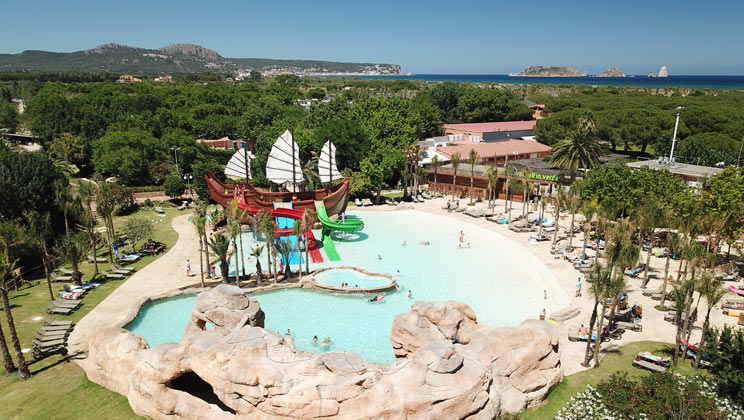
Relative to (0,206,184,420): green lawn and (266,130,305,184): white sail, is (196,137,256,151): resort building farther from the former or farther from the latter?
(0,206,184,420): green lawn

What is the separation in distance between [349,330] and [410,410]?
10.6 metres

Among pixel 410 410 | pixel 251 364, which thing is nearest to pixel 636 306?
pixel 410 410

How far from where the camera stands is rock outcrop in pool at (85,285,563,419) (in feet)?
47.1

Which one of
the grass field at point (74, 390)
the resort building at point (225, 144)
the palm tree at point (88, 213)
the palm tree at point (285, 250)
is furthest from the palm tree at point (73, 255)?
the resort building at point (225, 144)

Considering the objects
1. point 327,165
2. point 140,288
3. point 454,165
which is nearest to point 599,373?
point 140,288

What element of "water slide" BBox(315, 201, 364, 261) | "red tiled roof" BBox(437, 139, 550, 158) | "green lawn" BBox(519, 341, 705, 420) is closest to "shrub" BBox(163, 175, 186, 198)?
"water slide" BBox(315, 201, 364, 261)

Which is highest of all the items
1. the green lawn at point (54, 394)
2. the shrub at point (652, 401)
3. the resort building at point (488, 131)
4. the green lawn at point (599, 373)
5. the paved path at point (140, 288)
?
the resort building at point (488, 131)

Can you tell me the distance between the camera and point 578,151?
44.2 metres

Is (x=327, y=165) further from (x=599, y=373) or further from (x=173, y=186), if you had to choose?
(x=599, y=373)

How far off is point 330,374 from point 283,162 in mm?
29217

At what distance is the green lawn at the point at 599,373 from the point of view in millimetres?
17031

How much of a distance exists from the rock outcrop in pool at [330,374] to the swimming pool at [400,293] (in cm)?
514

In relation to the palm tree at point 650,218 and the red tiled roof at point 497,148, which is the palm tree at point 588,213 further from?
the red tiled roof at point 497,148

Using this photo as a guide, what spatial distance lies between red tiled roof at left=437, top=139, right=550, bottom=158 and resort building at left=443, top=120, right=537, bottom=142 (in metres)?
3.06
